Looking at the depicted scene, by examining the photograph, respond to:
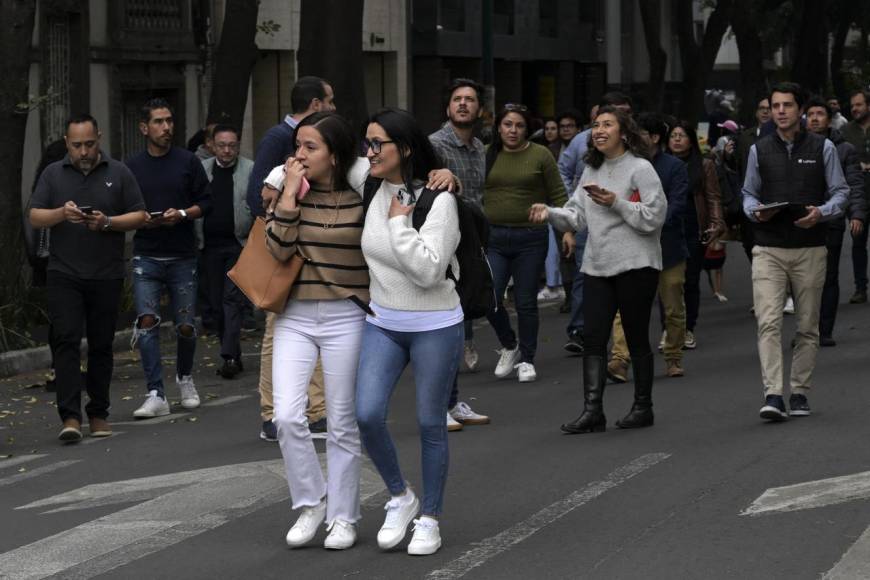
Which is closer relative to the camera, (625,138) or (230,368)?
(625,138)

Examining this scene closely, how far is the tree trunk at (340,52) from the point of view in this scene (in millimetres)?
18438

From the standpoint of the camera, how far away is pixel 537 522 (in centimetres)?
793

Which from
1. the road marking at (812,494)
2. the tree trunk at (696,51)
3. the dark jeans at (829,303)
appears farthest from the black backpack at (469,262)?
the tree trunk at (696,51)

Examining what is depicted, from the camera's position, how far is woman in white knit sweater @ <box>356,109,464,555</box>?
7.14 m

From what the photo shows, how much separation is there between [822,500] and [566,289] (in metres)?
8.97

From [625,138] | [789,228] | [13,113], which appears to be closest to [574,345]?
[789,228]

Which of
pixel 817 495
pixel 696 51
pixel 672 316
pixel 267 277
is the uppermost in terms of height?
pixel 696 51

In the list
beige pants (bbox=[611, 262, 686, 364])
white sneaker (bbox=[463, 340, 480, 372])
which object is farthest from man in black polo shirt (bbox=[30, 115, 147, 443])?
beige pants (bbox=[611, 262, 686, 364])

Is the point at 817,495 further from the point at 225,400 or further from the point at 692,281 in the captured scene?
the point at 692,281

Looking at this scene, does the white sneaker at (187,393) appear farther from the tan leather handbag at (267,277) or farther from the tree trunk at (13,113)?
the tan leather handbag at (267,277)

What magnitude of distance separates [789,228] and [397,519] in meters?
Answer: 3.98

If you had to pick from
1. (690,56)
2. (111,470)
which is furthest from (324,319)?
(690,56)

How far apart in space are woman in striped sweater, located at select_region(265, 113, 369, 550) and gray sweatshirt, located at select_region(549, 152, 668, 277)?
9.72 ft

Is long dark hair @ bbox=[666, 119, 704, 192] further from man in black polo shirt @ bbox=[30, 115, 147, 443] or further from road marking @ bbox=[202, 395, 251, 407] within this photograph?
man in black polo shirt @ bbox=[30, 115, 147, 443]
